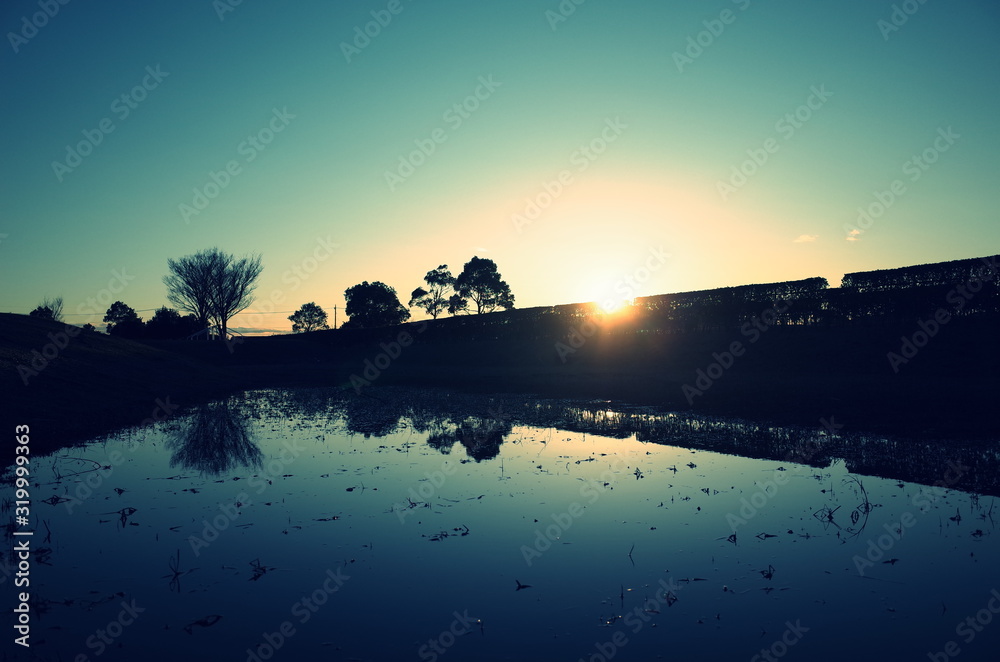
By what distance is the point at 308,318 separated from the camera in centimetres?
13375

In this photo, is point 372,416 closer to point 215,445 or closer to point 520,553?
point 215,445

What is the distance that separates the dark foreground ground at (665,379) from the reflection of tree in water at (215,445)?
8.42 ft

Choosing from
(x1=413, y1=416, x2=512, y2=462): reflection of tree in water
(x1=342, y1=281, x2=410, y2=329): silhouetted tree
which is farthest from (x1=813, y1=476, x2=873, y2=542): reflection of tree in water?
(x1=342, y1=281, x2=410, y2=329): silhouetted tree

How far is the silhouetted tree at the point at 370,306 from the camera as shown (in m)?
103

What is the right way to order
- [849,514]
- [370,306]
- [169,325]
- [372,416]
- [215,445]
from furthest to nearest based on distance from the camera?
[370,306] < [169,325] < [372,416] < [215,445] < [849,514]

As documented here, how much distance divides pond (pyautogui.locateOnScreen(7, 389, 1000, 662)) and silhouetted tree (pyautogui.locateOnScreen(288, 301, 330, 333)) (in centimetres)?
12549

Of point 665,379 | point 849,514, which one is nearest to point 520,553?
point 849,514

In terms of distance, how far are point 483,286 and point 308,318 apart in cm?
6287

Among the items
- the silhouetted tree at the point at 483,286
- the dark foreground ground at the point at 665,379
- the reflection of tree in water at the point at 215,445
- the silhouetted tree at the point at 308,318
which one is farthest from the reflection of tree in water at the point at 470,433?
the silhouetted tree at the point at 308,318

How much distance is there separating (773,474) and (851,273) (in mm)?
29637

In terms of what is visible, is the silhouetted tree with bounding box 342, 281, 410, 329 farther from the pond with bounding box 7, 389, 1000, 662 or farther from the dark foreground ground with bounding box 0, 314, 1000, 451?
the pond with bounding box 7, 389, 1000, 662

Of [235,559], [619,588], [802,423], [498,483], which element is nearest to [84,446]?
[235,559]

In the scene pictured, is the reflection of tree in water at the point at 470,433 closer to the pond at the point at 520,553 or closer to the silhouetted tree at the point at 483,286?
the pond at the point at 520,553

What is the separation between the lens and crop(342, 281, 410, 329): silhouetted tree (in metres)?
103
